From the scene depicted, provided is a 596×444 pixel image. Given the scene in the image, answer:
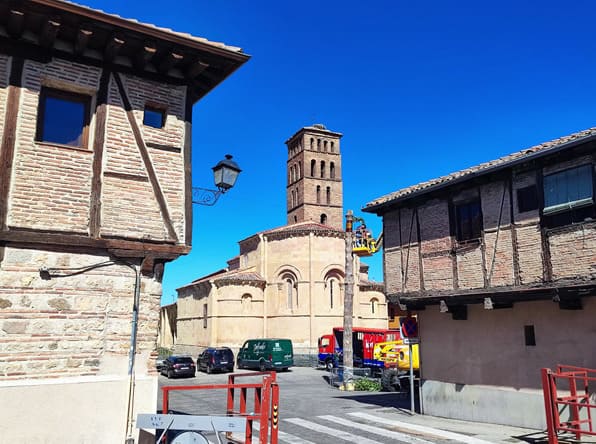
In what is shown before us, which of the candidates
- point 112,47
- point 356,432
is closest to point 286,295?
point 356,432

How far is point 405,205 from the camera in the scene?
16062mm

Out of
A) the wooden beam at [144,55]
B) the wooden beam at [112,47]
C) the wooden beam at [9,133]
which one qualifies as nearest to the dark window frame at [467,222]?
the wooden beam at [144,55]

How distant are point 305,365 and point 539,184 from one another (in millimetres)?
27419

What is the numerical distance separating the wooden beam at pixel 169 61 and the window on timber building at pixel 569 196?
872 centimetres

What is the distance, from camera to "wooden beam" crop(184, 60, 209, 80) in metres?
8.92

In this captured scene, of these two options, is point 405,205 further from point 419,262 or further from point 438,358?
point 438,358

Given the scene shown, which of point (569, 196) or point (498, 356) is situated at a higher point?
point (569, 196)

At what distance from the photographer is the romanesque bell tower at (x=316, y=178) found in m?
57.3

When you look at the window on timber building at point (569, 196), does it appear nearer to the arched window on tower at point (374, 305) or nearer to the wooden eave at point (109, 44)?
the wooden eave at point (109, 44)

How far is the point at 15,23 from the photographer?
7715mm

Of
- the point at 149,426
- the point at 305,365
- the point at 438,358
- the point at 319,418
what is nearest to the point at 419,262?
the point at 438,358

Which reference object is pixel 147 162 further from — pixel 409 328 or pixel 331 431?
pixel 409 328

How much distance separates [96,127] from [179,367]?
21.7 meters

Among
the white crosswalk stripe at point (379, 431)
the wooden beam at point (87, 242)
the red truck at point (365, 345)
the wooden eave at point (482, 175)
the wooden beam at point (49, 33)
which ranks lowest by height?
the white crosswalk stripe at point (379, 431)
